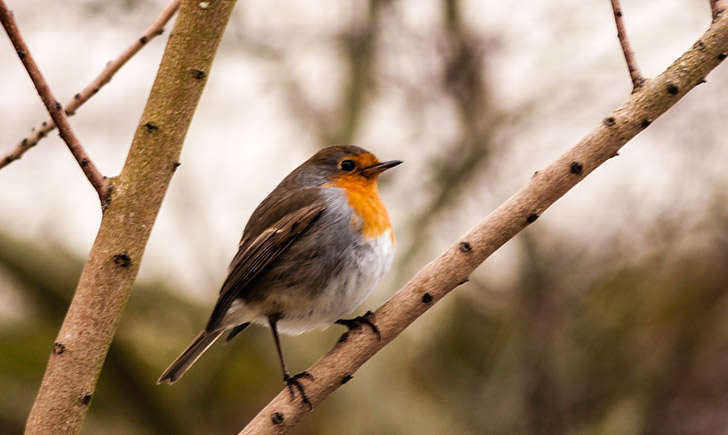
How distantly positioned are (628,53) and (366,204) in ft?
4.12

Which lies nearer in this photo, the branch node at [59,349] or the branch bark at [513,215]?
the branch node at [59,349]

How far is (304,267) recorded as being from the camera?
2.82m

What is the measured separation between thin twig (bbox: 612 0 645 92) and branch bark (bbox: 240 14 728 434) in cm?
2

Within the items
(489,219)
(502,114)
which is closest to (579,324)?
(502,114)

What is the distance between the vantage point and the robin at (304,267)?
109 inches

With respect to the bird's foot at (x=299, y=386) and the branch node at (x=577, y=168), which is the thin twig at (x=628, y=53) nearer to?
the branch node at (x=577, y=168)

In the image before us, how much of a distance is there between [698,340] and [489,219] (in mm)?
2751

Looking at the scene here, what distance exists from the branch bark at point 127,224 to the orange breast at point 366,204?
121 cm

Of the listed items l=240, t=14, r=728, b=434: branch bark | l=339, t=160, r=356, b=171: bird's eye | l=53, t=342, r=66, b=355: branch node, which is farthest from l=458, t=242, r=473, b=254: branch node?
l=339, t=160, r=356, b=171: bird's eye

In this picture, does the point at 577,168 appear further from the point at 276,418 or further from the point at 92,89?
the point at 92,89

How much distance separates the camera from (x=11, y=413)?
12.5ft

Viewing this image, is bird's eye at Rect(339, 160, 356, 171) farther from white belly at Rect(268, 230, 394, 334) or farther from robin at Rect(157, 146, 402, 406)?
white belly at Rect(268, 230, 394, 334)

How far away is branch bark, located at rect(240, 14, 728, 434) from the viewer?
72.9 inches

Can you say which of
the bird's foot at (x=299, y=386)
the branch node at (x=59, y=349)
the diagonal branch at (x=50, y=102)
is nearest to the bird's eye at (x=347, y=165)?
the bird's foot at (x=299, y=386)
